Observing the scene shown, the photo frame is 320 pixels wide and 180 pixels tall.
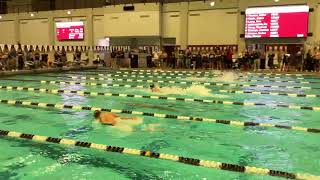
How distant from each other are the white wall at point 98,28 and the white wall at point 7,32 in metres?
7.69

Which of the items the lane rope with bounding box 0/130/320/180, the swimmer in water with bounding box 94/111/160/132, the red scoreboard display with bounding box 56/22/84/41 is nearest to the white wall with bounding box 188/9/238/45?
the red scoreboard display with bounding box 56/22/84/41

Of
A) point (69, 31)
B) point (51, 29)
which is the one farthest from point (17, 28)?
point (69, 31)

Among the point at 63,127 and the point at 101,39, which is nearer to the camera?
the point at 63,127

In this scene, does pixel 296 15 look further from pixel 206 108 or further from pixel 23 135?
pixel 23 135

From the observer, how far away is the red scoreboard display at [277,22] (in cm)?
2002

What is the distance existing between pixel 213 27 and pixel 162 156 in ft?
61.8

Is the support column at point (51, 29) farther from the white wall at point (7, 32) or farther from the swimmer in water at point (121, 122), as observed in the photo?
the swimmer in water at point (121, 122)

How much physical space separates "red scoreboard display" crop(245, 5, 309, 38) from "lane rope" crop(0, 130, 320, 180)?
17.1 meters

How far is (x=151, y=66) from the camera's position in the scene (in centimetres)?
2347

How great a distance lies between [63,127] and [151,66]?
1693 centimetres

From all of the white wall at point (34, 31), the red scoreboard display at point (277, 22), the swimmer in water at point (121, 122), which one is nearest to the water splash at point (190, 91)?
the swimmer in water at point (121, 122)

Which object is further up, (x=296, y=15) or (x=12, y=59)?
(x=296, y=15)

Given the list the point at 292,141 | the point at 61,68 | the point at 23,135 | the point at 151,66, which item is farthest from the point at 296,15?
the point at 23,135

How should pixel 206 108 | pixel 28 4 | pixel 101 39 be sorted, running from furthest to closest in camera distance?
1. pixel 28 4
2. pixel 101 39
3. pixel 206 108
